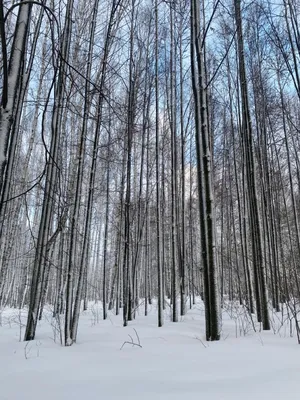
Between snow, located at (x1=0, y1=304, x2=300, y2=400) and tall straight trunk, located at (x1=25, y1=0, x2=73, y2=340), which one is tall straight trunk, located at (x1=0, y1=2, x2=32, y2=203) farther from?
tall straight trunk, located at (x1=25, y1=0, x2=73, y2=340)

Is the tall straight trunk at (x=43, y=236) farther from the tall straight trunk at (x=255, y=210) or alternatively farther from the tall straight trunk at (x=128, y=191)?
the tall straight trunk at (x=255, y=210)

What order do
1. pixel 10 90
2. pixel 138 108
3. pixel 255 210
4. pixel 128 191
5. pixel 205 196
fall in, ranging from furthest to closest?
pixel 138 108 → pixel 128 191 → pixel 255 210 → pixel 205 196 → pixel 10 90

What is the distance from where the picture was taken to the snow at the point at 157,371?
4.93 ft

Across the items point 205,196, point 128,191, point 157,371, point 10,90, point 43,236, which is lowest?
point 157,371

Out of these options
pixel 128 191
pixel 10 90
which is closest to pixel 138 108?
pixel 128 191

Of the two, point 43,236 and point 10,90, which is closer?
point 10,90

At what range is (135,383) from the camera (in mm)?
1677

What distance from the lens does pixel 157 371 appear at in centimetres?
192

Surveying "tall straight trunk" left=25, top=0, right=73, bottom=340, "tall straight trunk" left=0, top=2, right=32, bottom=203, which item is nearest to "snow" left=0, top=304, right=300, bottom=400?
"tall straight trunk" left=25, top=0, right=73, bottom=340

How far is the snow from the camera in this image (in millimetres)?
1504

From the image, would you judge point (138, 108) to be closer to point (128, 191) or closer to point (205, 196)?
point (128, 191)

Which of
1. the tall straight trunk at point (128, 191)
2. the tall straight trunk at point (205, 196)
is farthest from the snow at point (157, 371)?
the tall straight trunk at point (128, 191)

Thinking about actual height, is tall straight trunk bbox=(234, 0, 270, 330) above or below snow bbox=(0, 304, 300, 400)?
above

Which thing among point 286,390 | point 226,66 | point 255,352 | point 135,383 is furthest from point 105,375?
point 226,66
